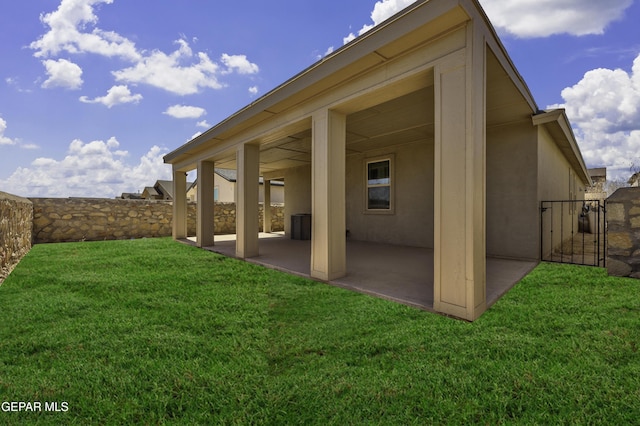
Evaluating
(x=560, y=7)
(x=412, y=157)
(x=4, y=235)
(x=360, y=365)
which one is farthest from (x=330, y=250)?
(x=560, y=7)

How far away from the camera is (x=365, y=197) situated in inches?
360

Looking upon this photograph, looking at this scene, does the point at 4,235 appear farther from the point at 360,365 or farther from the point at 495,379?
the point at 495,379

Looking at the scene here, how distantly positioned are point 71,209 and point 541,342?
493 inches

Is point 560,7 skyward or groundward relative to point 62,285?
skyward

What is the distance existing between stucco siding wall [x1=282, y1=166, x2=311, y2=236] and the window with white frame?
3057 millimetres

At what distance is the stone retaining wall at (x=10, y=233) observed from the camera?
4503 millimetres

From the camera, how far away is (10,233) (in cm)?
520

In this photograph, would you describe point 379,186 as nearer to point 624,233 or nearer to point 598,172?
point 624,233

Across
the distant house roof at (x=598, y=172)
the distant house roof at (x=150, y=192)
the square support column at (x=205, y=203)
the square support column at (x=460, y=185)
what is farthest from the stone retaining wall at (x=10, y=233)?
the distant house roof at (x=598, y=172)

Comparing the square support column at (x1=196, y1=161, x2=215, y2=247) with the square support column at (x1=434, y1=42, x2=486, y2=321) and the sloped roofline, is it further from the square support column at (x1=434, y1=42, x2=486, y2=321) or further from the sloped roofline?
the square support column at (x1=434, y1=42, x2=486, y2=321)

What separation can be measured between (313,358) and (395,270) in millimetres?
3104

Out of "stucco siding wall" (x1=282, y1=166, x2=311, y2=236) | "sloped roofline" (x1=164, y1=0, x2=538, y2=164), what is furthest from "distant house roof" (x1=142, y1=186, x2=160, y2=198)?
"sloped roofline" (x1=164, y1=0, x2=538, y2=164)

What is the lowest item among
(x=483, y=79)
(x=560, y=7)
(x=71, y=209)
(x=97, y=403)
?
(x=97, y=403)

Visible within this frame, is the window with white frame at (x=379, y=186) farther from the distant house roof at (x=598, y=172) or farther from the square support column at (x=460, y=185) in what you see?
the distant house roof at (x=598, y=172)
